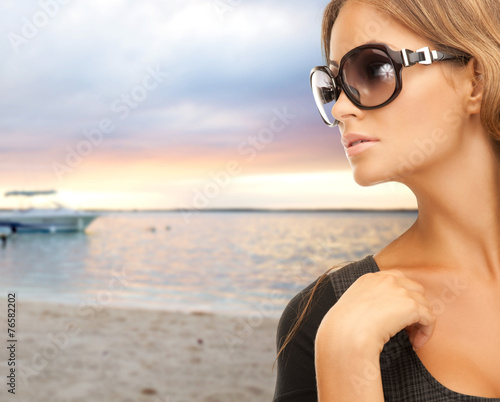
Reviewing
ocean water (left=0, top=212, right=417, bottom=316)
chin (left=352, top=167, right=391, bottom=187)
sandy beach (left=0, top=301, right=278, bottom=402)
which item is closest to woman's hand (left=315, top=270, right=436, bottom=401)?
chin (left=352, top=167, right=391, bottom=187)

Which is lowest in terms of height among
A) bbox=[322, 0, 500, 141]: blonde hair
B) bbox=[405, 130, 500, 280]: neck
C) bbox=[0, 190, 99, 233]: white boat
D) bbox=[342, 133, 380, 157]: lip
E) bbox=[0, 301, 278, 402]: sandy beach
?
bbox=[0, 301, 278, 402]: sandy beach

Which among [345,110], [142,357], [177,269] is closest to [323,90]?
[345,110]

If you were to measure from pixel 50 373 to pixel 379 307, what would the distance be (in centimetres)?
439

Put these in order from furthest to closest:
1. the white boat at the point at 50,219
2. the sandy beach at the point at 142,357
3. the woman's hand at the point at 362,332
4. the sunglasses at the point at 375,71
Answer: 1. the white boat at the point at 50,219
2. the sandy beach at the point at 142,357
3. the sunglasses at the point at 375,71
4. the woman's hand at the point at 362,332

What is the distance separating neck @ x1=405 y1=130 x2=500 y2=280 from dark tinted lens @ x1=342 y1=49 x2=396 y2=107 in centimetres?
22

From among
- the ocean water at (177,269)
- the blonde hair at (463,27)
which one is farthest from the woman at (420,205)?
the ocean water at (177,269)

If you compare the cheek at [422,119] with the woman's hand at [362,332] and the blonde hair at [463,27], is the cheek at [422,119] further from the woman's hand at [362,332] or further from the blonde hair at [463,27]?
the woman's hand at [362,332]

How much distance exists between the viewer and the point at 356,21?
1153 millimetres

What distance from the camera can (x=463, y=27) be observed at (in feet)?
3.56

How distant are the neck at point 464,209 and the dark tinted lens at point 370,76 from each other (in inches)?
8.7

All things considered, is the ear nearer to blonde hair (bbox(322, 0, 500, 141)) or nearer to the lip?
blonde hair (bbox(322, 0, 500, 141))

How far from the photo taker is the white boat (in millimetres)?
24891

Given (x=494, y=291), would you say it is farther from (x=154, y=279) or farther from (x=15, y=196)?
(x=15, y=196)

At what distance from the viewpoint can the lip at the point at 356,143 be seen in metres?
1.12
